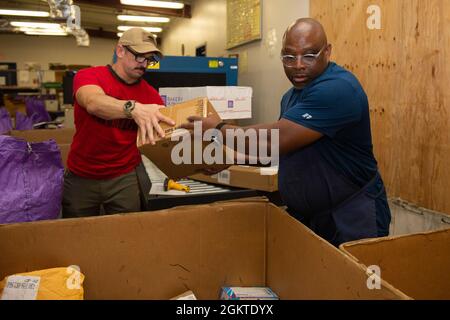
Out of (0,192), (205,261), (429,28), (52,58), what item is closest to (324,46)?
(429,28)

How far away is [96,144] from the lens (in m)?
1.88

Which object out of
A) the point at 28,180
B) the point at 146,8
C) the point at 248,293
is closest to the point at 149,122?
the point at 28,180

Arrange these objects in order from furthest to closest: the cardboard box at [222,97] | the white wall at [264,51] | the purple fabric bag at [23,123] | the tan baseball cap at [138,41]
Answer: the purple fabric bag at [23,123] → the white wall at [264,51] → the cardboard box at [222,97] → the tan baseball cap at [138,41]

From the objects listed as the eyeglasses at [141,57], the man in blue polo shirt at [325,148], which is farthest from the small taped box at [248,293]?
the eyeglasses at [141,57]

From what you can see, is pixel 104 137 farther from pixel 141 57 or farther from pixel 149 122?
pixel 149 122

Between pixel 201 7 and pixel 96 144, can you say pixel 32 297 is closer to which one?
pixel 96 144

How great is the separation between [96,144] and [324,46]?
3.86 feet

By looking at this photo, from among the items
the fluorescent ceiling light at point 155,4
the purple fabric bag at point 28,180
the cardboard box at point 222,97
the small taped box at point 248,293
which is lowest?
the small taped box at point 248,293

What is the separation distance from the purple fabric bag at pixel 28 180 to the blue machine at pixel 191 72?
2.29 m

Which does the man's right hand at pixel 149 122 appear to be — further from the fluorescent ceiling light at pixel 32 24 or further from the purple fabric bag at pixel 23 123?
the fluorescent ceiling light at pixel 32 24

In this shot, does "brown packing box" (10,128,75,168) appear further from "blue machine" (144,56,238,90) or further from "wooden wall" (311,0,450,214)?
"wooden wall" (311,0,450,214)

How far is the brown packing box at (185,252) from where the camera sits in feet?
2.68

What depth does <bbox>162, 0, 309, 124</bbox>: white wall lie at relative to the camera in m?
3.24

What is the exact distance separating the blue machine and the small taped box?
2672 millimetres
